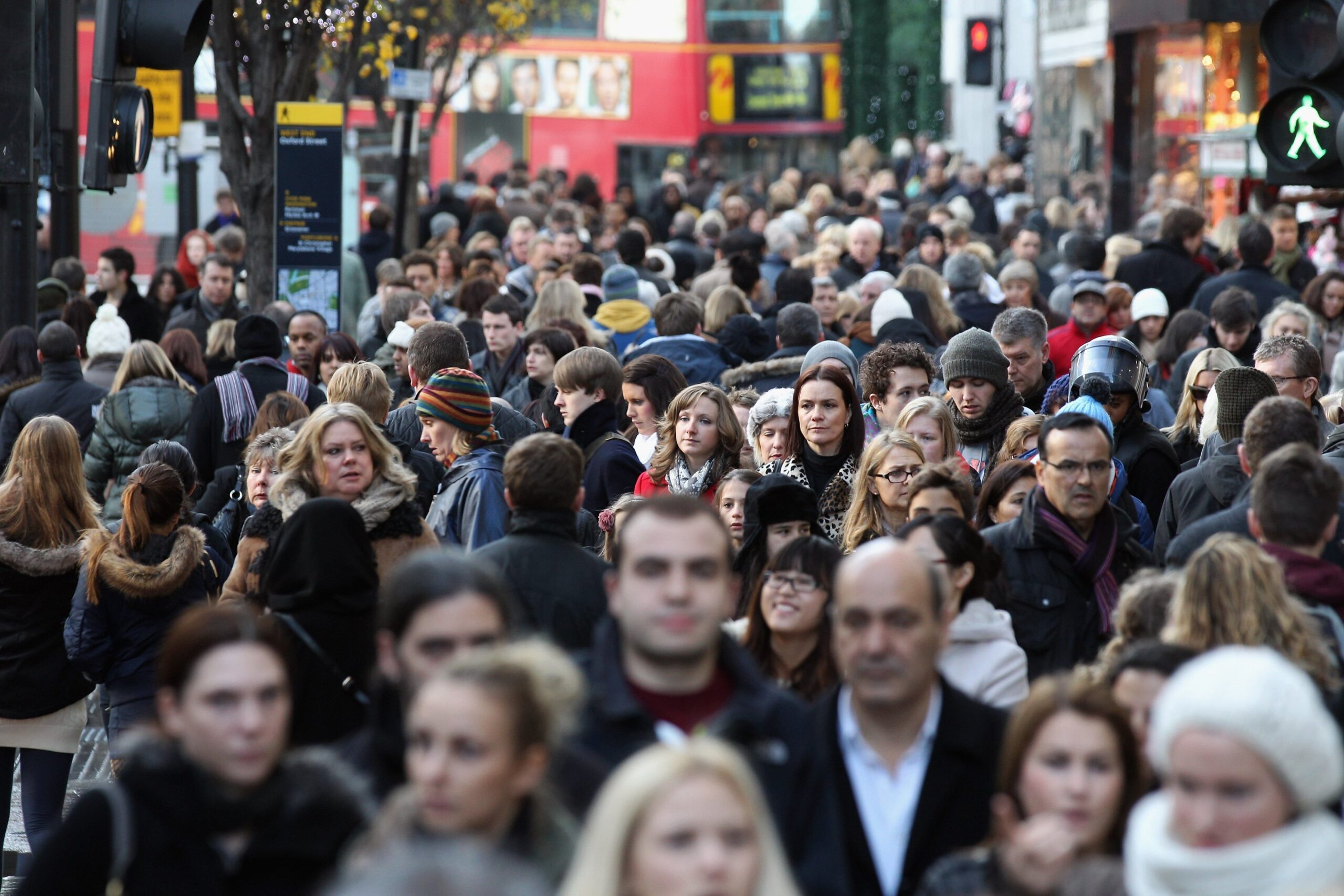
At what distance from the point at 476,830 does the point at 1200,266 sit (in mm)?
12039

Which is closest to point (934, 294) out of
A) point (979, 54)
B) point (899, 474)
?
point (899, 474)

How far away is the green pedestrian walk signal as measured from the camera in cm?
741

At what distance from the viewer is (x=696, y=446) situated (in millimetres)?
7969

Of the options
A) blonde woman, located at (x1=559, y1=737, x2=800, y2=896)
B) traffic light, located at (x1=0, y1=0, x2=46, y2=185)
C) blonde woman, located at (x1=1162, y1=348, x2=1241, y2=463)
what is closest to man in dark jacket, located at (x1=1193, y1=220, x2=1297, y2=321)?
blonde woman, located at (x1=1162, y1=348, x2=1241, y2=463)

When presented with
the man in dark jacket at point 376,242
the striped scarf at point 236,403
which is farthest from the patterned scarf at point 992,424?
the man in dark jacket at point 376,242

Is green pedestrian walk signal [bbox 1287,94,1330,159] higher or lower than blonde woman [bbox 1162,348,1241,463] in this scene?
higher

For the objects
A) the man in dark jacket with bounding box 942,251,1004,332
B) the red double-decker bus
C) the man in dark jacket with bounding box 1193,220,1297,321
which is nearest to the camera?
the man in dark jacket with bounding box 942,251,1004,332

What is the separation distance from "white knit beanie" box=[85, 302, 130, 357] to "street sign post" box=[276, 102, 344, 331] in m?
2.03

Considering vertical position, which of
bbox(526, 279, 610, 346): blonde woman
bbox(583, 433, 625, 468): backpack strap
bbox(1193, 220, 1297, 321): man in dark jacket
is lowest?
bbox(583, 433, 625, 468): backpack strap

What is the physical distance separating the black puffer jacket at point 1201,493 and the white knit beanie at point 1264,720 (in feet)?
12.0

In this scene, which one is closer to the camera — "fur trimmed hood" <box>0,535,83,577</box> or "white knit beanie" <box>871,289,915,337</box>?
"fur trimmed hood" <box>0,535,83,577</box>

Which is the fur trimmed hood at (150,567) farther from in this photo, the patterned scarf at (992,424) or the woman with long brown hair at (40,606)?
the patterned scarf at (992,424)

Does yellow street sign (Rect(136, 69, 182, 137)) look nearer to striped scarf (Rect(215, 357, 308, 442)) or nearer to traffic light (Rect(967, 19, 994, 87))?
striped scarf (Rect(215, 357, 308, 442))

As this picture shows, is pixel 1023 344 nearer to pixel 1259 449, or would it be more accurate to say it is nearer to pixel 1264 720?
pixel 1259 449
